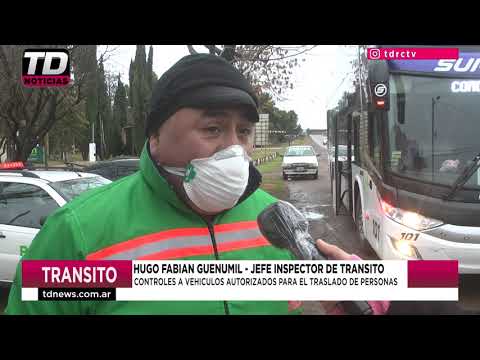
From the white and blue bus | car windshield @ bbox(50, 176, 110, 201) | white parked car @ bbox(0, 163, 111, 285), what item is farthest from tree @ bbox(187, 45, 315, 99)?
white parked car @ bbox(0, 163, 111, 285)

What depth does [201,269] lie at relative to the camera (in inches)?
80.7

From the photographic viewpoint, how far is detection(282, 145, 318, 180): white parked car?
3.59m

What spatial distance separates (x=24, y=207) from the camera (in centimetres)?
377

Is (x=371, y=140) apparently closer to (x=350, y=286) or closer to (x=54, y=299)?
(x=350, y=286)

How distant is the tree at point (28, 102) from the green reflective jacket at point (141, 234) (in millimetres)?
1486

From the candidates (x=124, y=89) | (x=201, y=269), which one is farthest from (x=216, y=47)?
(x=201, y=269)

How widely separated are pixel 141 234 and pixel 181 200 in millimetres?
192

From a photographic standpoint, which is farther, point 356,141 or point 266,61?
point 356,141

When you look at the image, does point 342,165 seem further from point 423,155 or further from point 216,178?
point 216,178

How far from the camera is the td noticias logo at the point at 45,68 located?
285cm

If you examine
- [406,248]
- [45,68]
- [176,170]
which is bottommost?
[406,248]

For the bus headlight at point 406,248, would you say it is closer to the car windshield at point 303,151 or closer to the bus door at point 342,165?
the bus door at point 342,165

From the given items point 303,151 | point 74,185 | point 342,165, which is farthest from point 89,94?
point 342,165

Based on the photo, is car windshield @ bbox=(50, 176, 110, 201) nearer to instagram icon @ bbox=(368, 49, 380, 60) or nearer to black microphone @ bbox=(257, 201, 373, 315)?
black microphone @ bbox=(257, 201, 373, 315)
